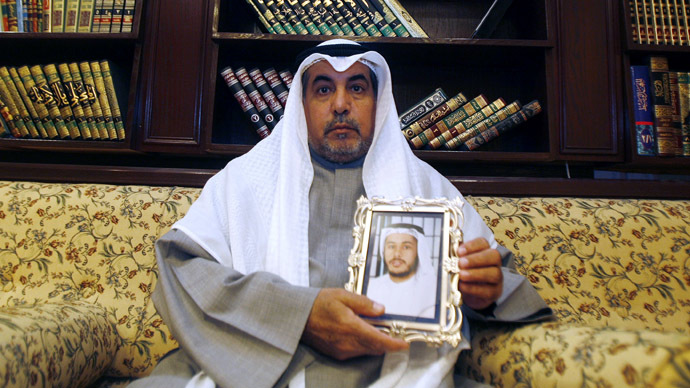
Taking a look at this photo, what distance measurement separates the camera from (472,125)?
1772 millimetres

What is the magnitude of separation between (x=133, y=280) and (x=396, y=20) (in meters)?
1.37

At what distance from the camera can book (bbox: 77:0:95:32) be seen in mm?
1812

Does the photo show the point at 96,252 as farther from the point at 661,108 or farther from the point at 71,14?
the point at 661,108

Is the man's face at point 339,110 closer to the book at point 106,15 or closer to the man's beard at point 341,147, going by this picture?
the man's beard at point 341,147

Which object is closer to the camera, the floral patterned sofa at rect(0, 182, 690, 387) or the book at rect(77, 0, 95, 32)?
the floral patterned sofa at rect(0, 182, 690, 387)

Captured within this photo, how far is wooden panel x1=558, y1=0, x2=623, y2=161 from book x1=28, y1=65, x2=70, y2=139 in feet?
6.44

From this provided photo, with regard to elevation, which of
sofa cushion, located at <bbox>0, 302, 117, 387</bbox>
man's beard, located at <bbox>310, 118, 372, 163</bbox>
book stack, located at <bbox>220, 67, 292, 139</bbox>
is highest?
book stack, located at <bbox>220, 67, 292, 139</bbox>

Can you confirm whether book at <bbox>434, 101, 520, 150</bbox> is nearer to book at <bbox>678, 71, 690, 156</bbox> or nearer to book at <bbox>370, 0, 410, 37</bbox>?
book at <bbox>370, 0, 410, 37</bbox>

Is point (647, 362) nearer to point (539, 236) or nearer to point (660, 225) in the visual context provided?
point (539, 236)

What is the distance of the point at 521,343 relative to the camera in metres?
0.96

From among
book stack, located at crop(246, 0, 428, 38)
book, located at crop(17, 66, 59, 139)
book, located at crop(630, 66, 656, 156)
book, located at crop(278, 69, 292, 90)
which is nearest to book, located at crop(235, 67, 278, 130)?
book, located at crop(278, 69, 292, 90)

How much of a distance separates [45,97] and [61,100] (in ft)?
0.22

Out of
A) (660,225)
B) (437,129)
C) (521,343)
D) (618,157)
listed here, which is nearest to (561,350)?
(521,343)

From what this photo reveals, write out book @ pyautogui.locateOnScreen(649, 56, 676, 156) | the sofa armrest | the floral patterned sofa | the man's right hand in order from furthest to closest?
book @ pyautogui.locateOnScreen(649, 56, 676, 156)
the floral patterned sofa
the man's right hand
the sofa armrest
